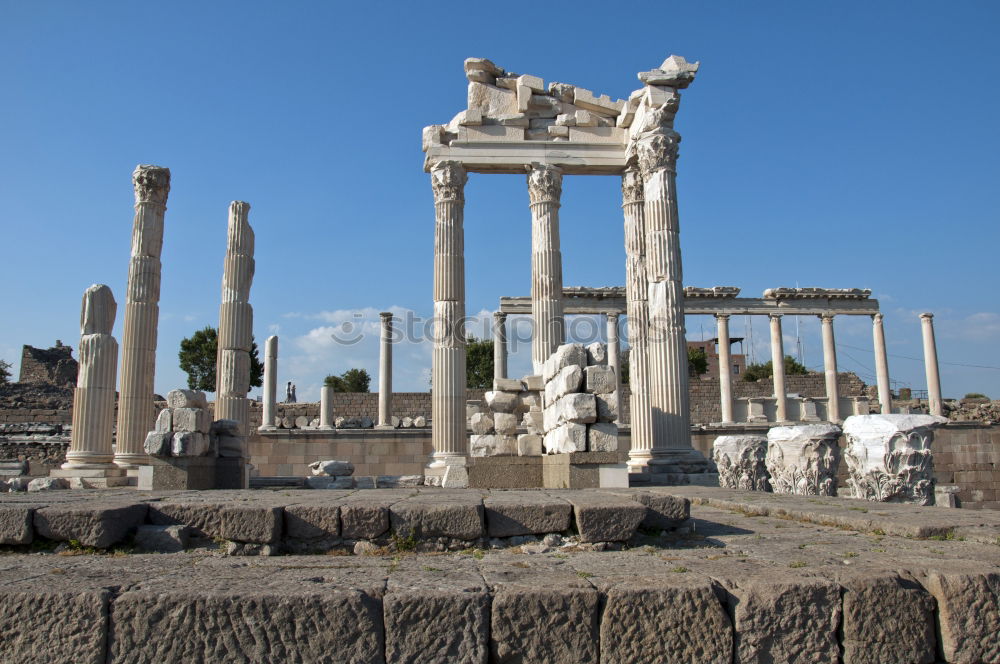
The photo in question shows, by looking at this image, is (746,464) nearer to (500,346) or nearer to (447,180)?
(447,180)

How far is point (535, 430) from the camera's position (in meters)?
14.1

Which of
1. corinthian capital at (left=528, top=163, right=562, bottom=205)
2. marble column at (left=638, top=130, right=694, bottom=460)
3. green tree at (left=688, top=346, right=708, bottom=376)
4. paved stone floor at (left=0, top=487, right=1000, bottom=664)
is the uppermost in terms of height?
green tree at (left=688, top=346, right=708, bottom=376)

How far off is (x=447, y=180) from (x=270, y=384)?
45.4 ft

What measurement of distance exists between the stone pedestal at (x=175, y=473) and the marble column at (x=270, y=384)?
1525 cm

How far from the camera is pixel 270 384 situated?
29.2 metres

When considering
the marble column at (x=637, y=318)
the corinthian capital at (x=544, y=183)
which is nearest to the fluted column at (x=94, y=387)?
the corinthian capital at (x=544, y=183)

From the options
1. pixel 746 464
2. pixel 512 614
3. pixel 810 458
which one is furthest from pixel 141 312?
pixel 512 614

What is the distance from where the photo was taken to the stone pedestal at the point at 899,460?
927 cm

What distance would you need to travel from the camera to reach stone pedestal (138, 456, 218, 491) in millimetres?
12531

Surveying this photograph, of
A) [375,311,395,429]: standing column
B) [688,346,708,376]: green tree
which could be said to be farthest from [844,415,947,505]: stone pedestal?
[688,346,708,376]: green tree

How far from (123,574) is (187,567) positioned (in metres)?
0.40

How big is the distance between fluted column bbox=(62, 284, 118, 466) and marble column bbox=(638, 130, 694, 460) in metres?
12.6

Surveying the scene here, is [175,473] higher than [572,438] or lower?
lower

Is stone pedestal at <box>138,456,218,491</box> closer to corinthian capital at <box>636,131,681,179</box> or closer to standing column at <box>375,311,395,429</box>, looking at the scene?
corinthian capital at <box>636,131,681,179</box>
